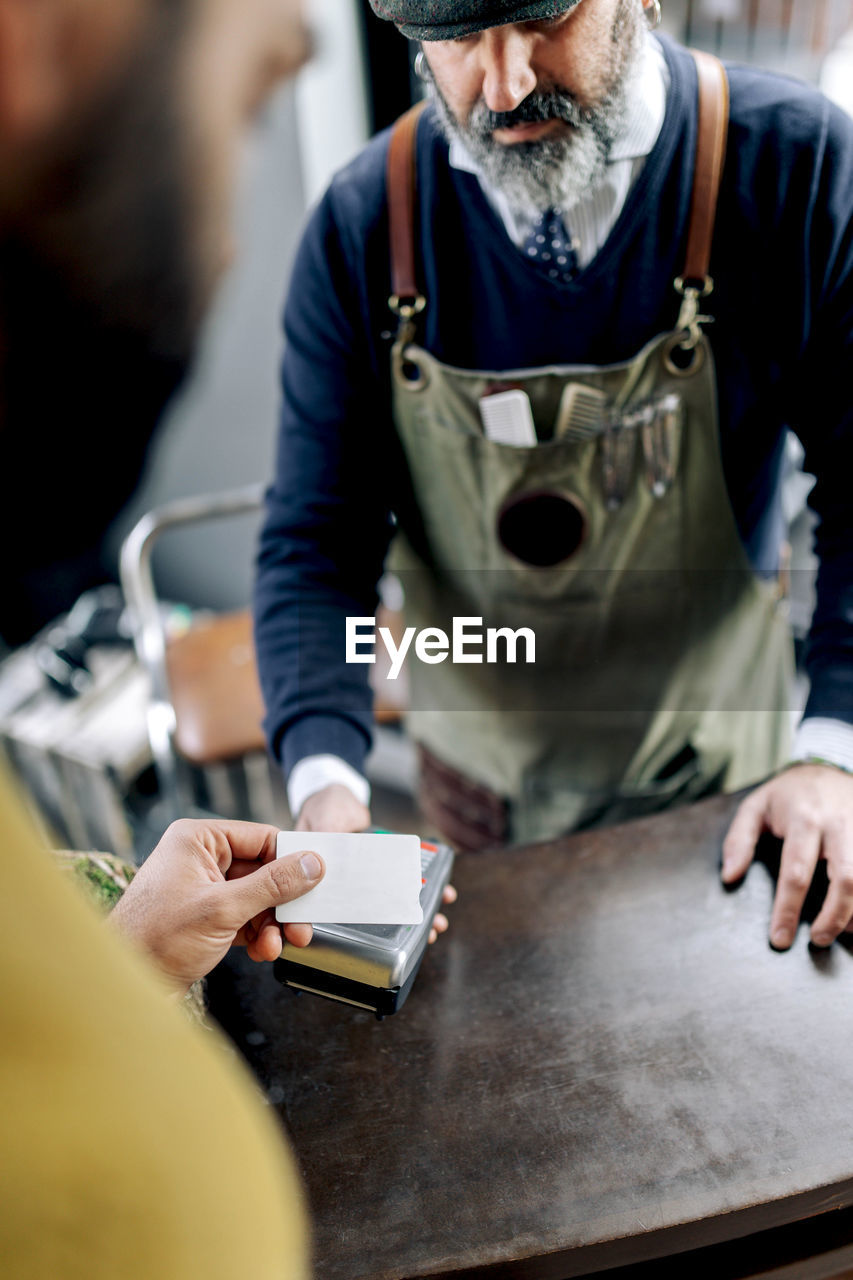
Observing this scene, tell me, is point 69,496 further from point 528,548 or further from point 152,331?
point 528,548

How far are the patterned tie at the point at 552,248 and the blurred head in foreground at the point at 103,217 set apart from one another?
55 centimetres

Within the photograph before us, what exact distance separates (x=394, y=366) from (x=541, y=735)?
49 cm

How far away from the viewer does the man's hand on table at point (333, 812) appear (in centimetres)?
81

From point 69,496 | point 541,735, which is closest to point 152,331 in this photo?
point 69,496

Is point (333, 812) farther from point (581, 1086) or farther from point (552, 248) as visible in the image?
point (552, 248)

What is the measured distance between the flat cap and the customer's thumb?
0.58m

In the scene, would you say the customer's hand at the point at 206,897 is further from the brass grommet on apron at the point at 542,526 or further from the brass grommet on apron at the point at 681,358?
the brass grommet on apron at the point at 681,358

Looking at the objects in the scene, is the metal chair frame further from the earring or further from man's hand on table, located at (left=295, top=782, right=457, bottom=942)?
the earring

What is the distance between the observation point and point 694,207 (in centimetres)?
84

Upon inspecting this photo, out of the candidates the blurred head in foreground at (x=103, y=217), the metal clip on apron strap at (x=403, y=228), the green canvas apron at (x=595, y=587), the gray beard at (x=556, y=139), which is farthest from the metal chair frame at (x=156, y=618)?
the blurred head in foreground at (x=103, y=217)

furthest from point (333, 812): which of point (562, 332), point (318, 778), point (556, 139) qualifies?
point (556, 139)

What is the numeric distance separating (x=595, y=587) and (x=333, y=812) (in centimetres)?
40


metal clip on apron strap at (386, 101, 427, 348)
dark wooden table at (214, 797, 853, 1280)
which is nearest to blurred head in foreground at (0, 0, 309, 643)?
dark wooden table at (214, 797, 853, 1280)

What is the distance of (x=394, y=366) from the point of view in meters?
0.94
